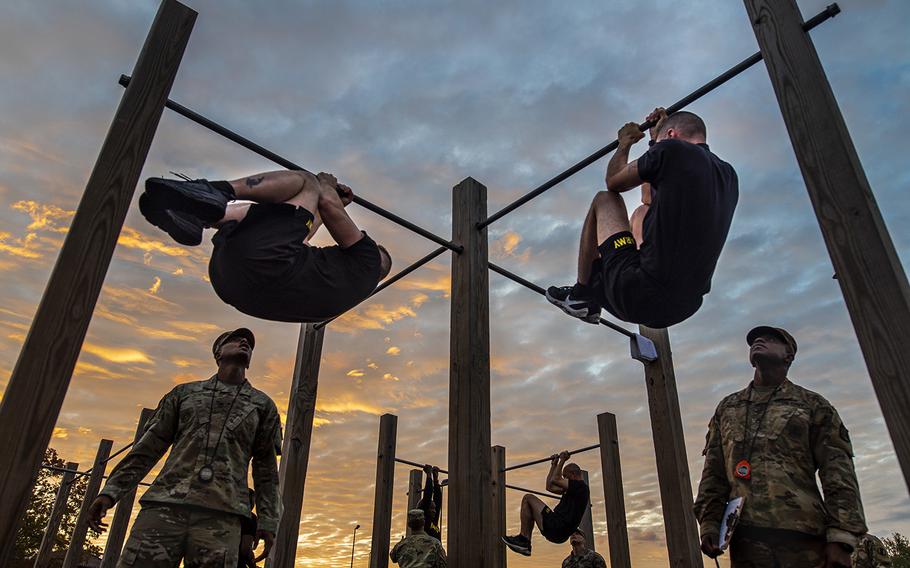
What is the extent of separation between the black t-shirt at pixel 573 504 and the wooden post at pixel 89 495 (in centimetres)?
745

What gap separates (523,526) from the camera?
766 centimetres

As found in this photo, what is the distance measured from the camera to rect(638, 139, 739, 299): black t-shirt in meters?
2.96

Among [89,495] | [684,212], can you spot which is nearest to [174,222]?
[684,212]

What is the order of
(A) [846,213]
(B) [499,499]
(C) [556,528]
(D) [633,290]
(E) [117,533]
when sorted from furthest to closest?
(B) [499,499] → (E) [117,533] → (C) [556,528] → (D) [633,290] → (A) [846,213]

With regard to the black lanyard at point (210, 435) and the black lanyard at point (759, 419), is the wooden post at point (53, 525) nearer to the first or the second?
the black lanyard at point (210, 435)

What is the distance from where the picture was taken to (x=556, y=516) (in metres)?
7.53

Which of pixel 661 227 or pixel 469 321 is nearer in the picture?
pixel 661 227

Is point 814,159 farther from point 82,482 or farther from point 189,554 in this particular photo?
point 82,482

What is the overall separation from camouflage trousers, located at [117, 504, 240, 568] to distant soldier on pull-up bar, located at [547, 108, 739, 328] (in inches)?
95.7

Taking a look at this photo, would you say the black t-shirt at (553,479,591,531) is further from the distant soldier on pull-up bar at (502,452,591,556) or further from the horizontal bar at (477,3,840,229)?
the horizontal bar at (477,3,840,229)

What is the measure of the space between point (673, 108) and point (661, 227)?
2.48ft

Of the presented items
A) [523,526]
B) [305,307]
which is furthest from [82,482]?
[305,307]

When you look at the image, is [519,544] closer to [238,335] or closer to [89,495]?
[238,335]

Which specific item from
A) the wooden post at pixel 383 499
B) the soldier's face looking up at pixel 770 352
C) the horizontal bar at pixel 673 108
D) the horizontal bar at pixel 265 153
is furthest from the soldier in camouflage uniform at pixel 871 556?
the wooden post at pixel 383 499
